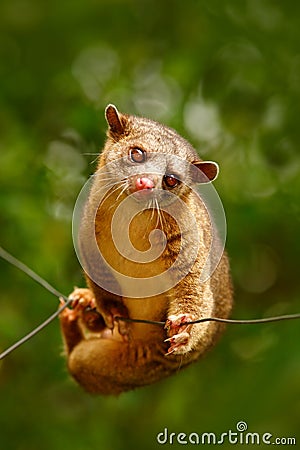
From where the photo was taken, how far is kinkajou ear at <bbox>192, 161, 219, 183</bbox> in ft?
10.1

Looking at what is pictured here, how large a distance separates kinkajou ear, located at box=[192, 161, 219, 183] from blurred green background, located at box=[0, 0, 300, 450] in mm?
1663

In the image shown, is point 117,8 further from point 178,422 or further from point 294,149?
point 178,422

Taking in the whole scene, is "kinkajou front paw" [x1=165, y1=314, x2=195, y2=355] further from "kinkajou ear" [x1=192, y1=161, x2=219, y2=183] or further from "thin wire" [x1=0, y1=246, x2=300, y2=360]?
"kinkajou ear" [x1=192, y1=161, x2=219, y2=183]

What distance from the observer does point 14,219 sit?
17.1 feet

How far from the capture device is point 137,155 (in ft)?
9.93

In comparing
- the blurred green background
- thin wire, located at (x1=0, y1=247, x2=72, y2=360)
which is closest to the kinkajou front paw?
thin wire, located at (x1=0, y1=247, x2=72, y2=360)

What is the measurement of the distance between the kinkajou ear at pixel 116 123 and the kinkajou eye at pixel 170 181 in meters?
0.44

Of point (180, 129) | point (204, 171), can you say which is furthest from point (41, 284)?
point (180, 129)

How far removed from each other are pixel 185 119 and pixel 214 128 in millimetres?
383

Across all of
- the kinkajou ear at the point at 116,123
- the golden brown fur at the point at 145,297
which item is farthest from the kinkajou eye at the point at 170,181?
the kinkajou ear at the point at 116,123

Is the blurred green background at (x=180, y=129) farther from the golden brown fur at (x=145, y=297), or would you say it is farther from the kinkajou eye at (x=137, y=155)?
the kinkajou eye at (x=137, y=155)

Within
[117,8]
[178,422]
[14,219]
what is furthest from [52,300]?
[117,8]

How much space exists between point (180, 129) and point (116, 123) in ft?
4.72

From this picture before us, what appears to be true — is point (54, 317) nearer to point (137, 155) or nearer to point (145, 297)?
point (145, 297)
